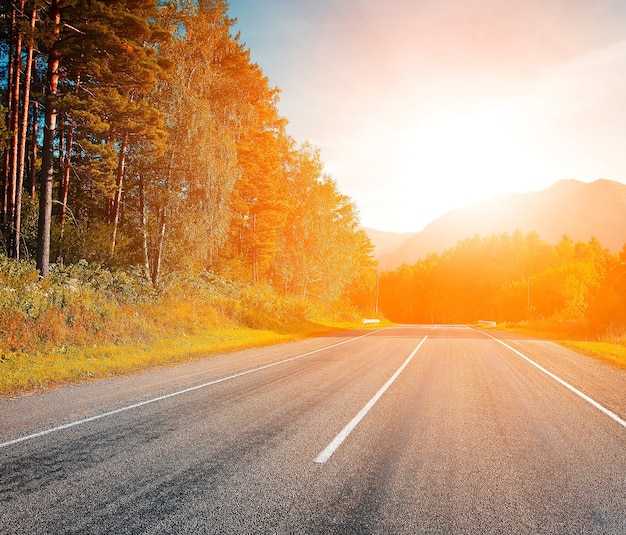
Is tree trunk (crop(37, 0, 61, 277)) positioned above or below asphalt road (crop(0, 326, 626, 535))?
above

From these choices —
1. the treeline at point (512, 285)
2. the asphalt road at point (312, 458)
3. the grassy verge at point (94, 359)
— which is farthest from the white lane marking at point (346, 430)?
the treeline at point (512, 285)

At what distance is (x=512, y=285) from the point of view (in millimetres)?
74438

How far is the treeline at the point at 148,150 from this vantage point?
621 inches

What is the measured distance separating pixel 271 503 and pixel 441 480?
170 cm

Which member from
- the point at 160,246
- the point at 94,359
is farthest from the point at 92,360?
the point at 160,246

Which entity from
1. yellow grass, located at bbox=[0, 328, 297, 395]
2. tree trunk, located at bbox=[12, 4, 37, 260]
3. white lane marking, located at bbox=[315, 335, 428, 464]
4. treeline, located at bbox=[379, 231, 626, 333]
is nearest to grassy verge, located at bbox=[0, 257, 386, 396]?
yellow grass, located at bbox=[0, 328, 297, 395]

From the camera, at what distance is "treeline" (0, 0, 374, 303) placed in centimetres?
1577

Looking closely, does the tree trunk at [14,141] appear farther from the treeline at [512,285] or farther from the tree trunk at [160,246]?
the treeline at [512,285]

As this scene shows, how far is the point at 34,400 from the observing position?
23.4 ft

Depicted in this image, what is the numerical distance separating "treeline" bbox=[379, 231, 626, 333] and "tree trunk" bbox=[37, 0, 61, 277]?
99.8 feet

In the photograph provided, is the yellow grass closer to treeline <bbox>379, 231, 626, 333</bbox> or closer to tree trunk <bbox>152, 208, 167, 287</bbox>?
tree trunk <bbox>152, 208, 167, 287</bbox>

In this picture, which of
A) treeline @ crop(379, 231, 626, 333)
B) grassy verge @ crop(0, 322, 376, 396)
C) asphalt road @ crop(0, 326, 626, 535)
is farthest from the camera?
treeline @ crop(379, 231, 626, 333)

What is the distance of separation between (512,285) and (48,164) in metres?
75.0

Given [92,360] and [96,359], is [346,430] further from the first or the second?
[96,359]
